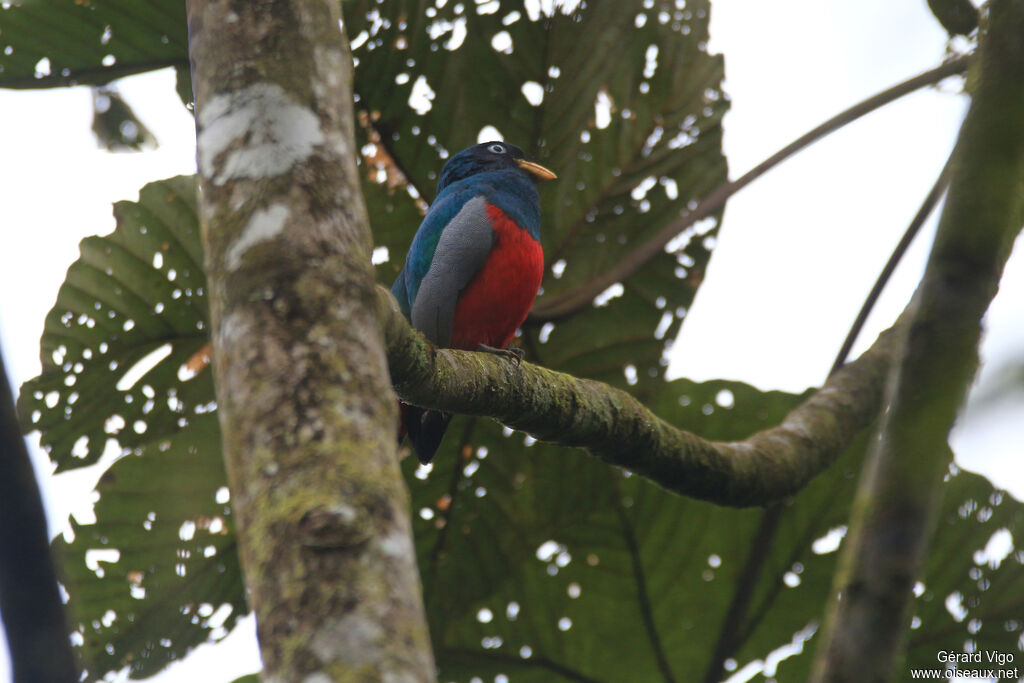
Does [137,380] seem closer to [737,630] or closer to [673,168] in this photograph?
[673,168]

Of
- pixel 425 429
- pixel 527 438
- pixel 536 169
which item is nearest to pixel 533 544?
pixel 527 438

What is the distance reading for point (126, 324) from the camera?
4.20 metres

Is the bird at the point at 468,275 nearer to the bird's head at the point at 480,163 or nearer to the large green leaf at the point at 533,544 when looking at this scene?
the bird's head at the point at 480,163

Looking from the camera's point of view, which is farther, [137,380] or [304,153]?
[137,380]

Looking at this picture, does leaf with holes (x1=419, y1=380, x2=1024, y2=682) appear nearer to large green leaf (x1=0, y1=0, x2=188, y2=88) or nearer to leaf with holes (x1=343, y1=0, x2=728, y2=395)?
leaf with holes (x1=343, y1=0, x2=728, y2=395)

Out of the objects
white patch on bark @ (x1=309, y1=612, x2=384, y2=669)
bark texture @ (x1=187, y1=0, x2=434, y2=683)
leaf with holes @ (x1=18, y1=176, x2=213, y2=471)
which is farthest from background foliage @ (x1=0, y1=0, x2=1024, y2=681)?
white patch on bark @ (x1=309, y1=612, x2=384, y2=669)

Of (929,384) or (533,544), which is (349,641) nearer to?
(929,384)

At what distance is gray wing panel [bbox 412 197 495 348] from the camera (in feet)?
13.0

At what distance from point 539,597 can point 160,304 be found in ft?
7.54

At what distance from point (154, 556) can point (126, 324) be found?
1089 mm

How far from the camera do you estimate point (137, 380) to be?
430cm

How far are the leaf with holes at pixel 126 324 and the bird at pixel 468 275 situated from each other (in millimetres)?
962

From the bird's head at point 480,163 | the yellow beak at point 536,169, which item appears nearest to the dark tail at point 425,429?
the bird's head at point 480,163

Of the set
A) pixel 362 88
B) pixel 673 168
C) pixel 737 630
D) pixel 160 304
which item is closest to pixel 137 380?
pixel 160 304
